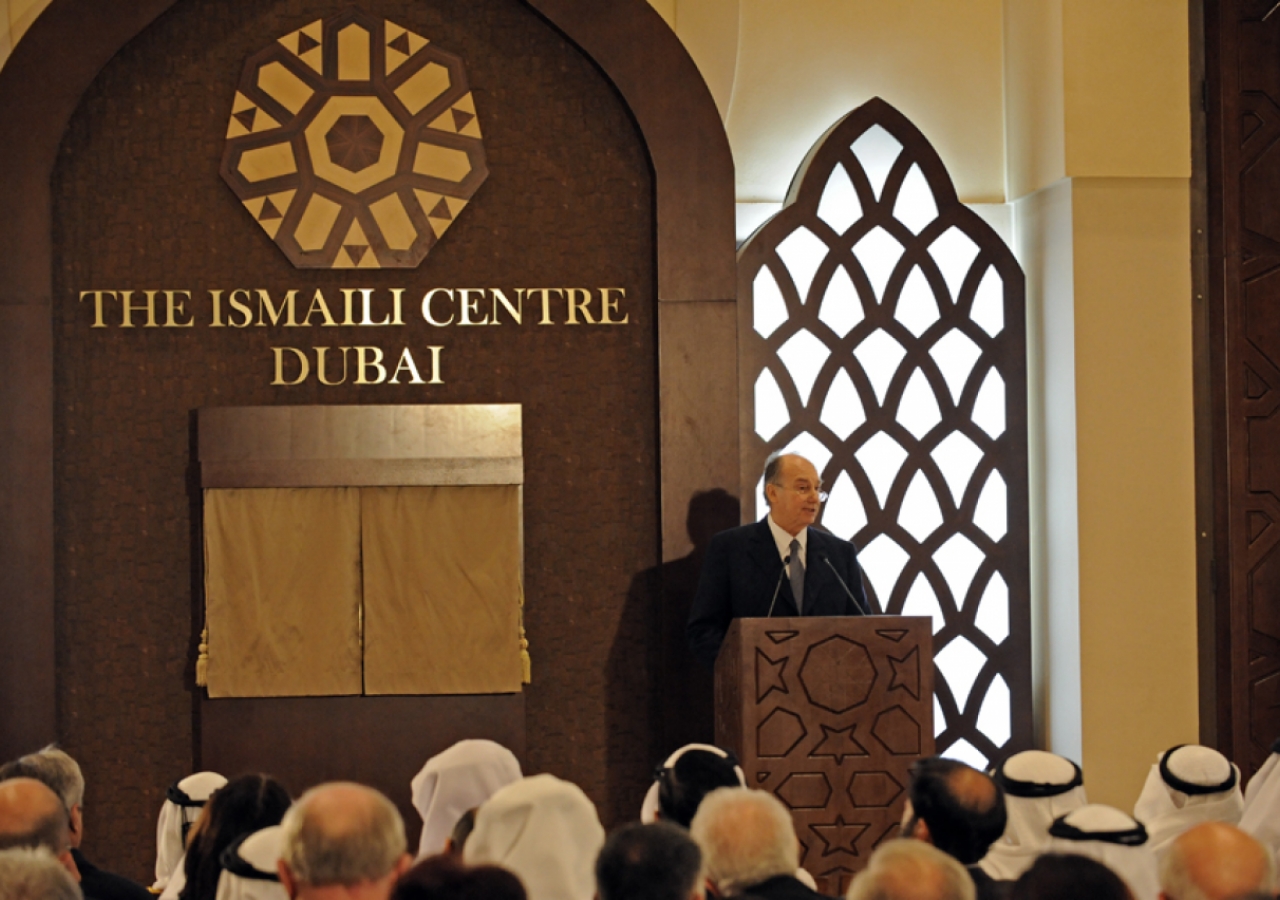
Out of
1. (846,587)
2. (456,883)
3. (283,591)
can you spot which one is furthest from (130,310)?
(456,883)

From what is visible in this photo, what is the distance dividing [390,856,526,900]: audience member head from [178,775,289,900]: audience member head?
3.12ft

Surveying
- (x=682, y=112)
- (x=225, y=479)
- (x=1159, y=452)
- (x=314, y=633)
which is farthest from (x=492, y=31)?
(x=1159, y=452)

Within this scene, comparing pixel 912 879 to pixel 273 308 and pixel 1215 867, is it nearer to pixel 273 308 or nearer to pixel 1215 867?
pixel 1215 867

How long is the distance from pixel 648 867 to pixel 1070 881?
68 cm

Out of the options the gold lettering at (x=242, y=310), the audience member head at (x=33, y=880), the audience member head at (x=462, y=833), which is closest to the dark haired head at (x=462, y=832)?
the audience member head at (x=462, y=833)

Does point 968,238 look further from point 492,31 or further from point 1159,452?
point 492,31

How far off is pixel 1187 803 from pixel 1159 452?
274 cm

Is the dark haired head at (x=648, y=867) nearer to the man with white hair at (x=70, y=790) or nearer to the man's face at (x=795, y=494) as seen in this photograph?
the man with white hair at (x=70, y=790)

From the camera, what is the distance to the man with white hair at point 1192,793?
4281 mm

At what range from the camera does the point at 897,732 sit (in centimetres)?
536

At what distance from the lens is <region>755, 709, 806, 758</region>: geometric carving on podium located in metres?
5.30

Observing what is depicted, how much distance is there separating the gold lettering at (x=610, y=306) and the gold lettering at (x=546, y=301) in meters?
0.18

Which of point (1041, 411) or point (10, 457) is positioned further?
point (1041, 411)

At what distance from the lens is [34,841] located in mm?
3369
